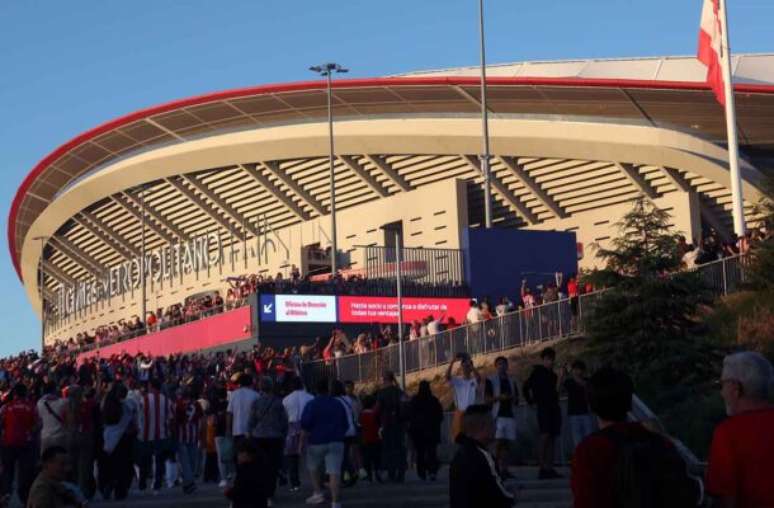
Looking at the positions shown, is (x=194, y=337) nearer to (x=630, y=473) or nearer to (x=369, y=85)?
(x=369, y=85)

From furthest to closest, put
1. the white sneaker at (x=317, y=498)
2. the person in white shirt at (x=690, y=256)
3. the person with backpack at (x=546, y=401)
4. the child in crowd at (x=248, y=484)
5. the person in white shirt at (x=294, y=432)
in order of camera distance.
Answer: the person in white shirt at (x=690, y=256), the person in white shirt at (x=294, y=432), the person with backpack at (x=546, y=401), the white sneaker at (x=317, y=498), the child in crowd at (x=248, y=484)

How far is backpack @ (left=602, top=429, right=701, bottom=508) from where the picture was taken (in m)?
5.01

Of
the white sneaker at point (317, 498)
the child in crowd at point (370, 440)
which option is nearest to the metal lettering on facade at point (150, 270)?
the child in crowd at point (370, 440)

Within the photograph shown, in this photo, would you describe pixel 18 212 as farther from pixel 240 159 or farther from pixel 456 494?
pixel 456 494

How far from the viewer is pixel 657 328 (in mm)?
21422

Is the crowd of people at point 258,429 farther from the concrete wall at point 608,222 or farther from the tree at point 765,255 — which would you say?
the concrete wall at point 608,222

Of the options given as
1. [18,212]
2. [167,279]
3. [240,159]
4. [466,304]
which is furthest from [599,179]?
[18,212]

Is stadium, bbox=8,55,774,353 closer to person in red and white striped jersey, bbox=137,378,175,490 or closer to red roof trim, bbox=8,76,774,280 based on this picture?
red roof trim, bbox=8,76,774,280

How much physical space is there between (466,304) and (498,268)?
200 centimetres

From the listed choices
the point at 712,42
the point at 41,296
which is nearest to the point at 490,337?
the point at 712,42

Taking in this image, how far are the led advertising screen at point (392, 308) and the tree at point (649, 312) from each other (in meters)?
18.5

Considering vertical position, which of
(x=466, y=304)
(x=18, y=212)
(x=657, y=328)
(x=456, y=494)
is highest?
(x=18, y=212)

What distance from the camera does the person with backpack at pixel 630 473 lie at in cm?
501

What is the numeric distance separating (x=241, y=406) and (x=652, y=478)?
447 inches
